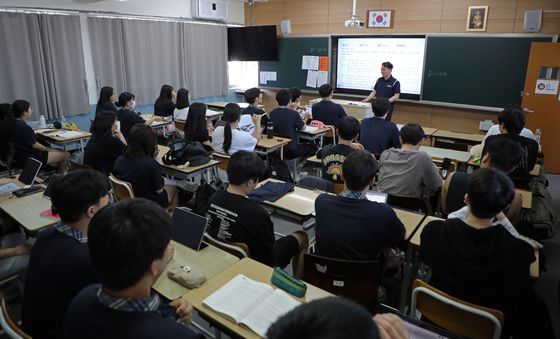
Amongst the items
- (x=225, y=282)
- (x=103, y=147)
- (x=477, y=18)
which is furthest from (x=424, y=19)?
(x=225, y=282)

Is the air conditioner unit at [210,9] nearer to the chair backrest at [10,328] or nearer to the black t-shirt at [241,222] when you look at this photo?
the black t-shirt at [241,222]

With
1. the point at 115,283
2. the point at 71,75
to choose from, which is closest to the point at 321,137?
the point at 71,75

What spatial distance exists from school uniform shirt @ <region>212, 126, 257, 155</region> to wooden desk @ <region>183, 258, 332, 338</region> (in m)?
2.58

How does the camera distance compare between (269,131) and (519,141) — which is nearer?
(519,141)

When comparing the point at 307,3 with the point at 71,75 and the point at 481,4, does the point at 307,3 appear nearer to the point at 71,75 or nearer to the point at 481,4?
the point at 481,4

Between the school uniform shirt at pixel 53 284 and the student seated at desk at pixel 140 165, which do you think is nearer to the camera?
the school uniform shirt at pixel 53 284

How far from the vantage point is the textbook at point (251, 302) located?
5.06 ft

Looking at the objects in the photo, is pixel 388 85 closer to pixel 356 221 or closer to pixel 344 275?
pixel 356 221

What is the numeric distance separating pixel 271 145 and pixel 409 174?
2088mm

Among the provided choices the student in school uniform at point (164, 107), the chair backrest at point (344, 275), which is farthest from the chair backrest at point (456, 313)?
the student in school uniform at point (164, 107)

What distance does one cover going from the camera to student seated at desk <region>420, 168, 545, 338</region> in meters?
1.78

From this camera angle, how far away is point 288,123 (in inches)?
214

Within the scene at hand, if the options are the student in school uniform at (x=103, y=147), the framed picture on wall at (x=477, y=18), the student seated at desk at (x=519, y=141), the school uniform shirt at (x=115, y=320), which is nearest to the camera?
the school uniform shirt at (x=115, y=320)

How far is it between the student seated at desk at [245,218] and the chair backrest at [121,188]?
3.60 feet
